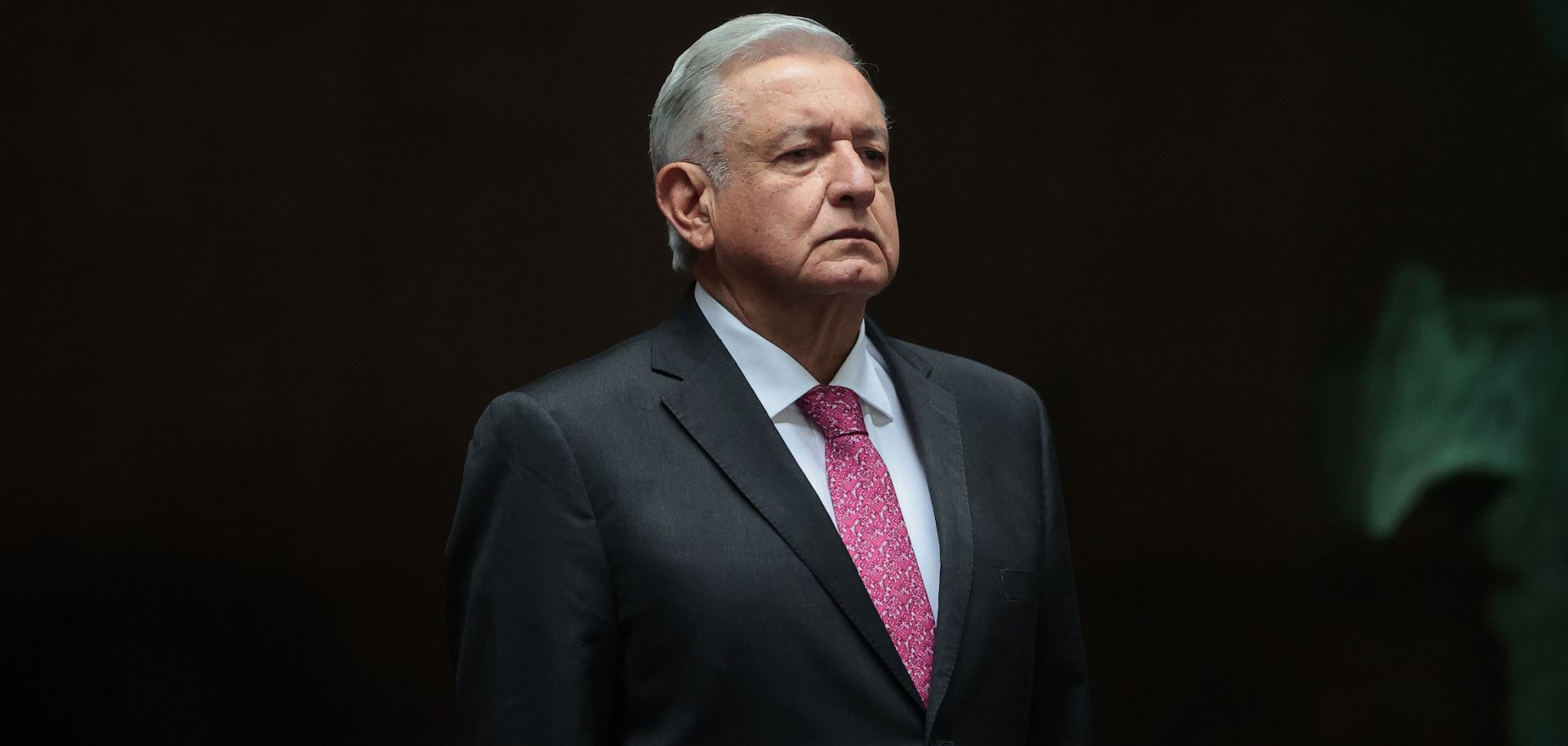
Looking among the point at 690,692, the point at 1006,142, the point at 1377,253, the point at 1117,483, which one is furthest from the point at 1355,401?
the point at 690,692

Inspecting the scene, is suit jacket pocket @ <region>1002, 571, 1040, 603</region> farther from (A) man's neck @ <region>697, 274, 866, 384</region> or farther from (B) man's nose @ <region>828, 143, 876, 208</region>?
(B) man's nose @ <region>828, 143, 876, 208</region>

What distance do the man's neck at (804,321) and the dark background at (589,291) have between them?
120 centimetres

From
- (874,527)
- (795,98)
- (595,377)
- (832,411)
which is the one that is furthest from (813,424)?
(795,98)

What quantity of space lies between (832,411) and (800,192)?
0.84ft

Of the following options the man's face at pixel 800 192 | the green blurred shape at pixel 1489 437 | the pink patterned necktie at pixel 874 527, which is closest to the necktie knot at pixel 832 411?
the pink patterned necktie at pixel 874 527

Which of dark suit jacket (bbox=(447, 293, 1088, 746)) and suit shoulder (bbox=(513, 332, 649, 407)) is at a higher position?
suit shoulder (bbox=(513, 332, 649, 407))

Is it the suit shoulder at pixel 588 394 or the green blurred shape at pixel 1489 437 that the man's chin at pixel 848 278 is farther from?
the green blurred shape at pixel 1489 437

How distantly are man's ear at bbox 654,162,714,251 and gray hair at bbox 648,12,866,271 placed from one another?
13mm

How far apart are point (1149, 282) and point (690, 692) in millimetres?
1826

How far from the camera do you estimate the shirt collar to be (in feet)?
6.44

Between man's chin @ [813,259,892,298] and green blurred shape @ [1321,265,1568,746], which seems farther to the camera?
green blurred shape @ [1321,265,1568,746]

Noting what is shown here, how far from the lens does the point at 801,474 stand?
188 cm

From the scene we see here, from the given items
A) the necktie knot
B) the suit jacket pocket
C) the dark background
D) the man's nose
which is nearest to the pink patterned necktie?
Result: the necktie knot

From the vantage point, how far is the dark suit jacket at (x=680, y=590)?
1.79 metres
